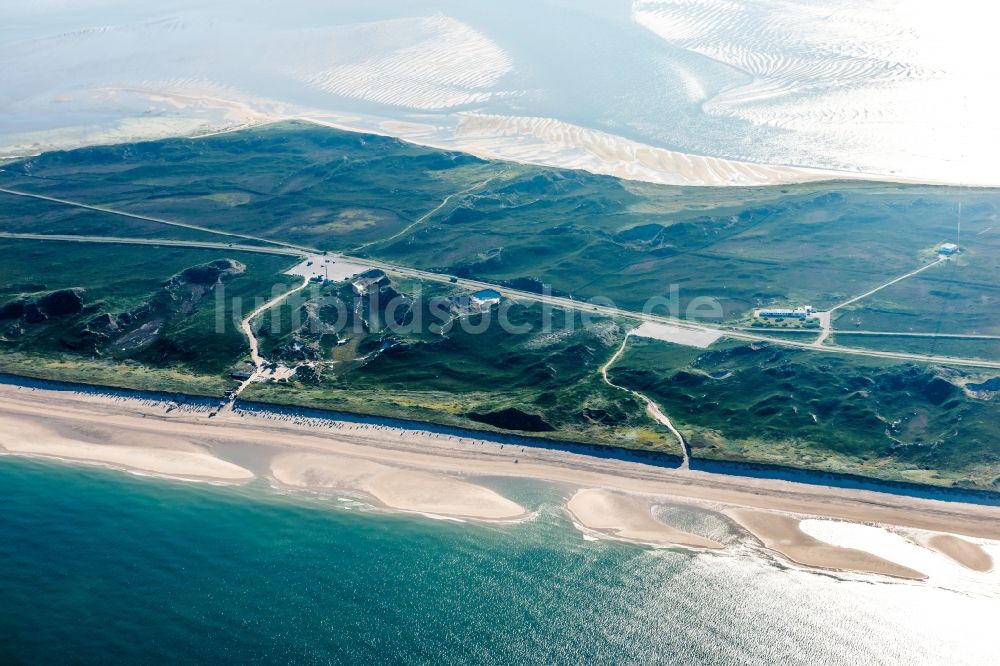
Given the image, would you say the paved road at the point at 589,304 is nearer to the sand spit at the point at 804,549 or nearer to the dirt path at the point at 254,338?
the dirt path at the point at 254,338

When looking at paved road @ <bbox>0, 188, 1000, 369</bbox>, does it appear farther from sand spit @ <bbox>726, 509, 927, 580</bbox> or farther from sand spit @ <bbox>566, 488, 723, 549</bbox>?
sand spit @ <bbox>566, 488, 723, 549</bbox>

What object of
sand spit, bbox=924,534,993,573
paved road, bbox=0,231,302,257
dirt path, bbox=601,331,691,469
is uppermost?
paved road, bbox=0,231,302,257

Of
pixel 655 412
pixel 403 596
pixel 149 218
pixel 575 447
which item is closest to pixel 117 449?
pixel 403 596

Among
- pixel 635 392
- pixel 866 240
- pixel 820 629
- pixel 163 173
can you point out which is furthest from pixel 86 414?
pixel 866 240

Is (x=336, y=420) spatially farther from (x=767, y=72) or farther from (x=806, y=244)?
(x=767, y=72)

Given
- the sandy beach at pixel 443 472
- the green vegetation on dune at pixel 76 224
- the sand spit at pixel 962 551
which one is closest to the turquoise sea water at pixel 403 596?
the sandy beach at pixel 443 472

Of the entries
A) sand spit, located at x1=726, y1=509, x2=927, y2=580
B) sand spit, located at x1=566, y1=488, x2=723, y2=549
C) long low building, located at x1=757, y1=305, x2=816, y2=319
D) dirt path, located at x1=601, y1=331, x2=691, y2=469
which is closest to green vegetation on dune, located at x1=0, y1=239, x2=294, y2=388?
dirt path, located at x1=601, y1=331, x2=691, y2=469

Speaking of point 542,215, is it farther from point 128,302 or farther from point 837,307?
point 128,302
